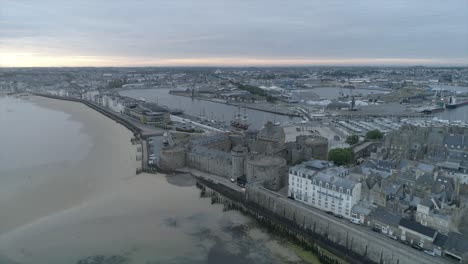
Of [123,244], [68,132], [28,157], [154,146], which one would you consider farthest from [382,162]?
[68,132]

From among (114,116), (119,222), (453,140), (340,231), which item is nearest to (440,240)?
(340,231)

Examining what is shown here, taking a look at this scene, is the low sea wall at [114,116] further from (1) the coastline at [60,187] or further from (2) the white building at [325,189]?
(2) the white building at [325,189]

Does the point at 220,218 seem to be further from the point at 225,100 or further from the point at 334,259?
the point at 225,100

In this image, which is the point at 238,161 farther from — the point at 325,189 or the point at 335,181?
the point at 335,181

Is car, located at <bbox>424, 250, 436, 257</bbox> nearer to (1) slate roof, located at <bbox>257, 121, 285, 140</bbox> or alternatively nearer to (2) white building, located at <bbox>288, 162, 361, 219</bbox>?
(2) white building, located at <bbox>288, 162, 361, 219</bbox>

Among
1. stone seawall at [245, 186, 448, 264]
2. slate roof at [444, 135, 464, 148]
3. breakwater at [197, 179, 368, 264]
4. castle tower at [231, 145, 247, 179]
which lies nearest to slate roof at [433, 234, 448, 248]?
stone seawall at [245, 186, 448, 264]

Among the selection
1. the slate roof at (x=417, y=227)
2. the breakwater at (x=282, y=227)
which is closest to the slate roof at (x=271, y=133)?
the breakwater at (x=282, y=227)
